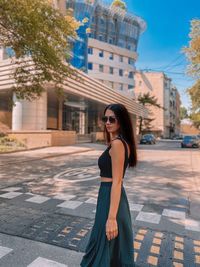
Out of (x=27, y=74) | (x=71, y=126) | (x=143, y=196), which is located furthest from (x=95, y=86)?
(x=143, y=196)

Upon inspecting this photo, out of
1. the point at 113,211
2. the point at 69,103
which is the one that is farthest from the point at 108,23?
the point at 113,211

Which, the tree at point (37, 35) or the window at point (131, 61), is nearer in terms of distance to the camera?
the tree at point (37, 35)

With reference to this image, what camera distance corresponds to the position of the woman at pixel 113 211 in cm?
208

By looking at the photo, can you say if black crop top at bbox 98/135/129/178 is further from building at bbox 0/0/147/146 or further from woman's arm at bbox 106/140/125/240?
building at bbox 0/0/147/146

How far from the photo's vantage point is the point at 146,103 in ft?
161

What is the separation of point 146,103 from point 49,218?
46.6 meters

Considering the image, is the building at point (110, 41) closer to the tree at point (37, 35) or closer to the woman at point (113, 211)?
the tree at point (37, 35)

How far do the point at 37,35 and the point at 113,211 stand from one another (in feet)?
28.9

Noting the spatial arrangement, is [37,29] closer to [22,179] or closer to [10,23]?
[10,23]

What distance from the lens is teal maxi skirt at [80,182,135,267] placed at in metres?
2.19

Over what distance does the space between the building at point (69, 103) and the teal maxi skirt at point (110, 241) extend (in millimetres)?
11889

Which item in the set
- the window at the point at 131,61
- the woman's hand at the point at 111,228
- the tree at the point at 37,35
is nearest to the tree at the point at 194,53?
the tree at the point at 37,35

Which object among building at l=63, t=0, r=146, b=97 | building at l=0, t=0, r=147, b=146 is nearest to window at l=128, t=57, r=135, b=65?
A: building at l=63, t=0, r=146, b=97

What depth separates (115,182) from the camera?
2.05 m
